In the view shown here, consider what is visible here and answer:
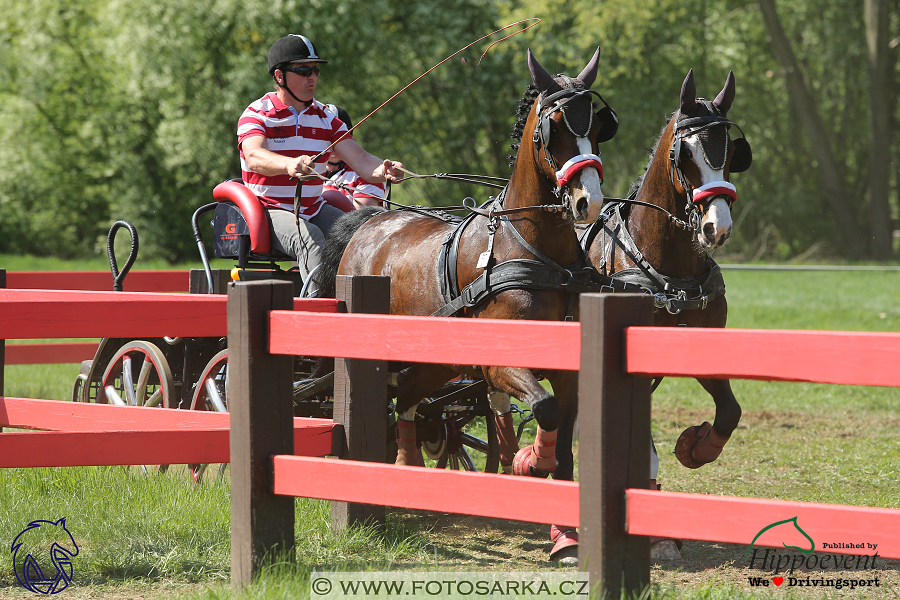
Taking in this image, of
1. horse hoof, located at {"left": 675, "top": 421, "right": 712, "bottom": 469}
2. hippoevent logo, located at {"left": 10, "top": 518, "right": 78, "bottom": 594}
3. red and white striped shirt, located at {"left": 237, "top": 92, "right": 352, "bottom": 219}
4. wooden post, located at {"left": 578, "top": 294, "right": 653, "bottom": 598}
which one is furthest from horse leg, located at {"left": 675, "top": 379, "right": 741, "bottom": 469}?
hippoevent logo, located at {"left": 10, "top": 518, "right": 78, "bottom": 594}

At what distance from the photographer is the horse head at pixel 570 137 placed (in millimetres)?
4105

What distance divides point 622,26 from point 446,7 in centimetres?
454

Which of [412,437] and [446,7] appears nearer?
[412,437]

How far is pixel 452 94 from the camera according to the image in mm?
24562

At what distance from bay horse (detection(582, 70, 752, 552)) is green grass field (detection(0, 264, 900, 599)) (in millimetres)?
758

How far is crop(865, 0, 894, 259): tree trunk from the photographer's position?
81.2ft

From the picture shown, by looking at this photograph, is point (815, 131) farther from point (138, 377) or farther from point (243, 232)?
point (138, 377)

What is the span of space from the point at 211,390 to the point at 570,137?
257cm

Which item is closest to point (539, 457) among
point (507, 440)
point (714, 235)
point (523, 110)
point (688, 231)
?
point (507, 440)

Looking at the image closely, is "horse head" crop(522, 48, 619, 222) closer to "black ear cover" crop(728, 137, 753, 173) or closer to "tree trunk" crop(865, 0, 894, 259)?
"black ear cover" crop(728, 137, 753, 173)

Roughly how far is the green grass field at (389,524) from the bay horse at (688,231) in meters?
A: 0.76

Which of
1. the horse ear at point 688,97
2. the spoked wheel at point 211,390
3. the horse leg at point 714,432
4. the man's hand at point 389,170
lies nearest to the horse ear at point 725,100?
the horse ear at point 688,97

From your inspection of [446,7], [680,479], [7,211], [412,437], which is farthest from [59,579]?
[7,211]

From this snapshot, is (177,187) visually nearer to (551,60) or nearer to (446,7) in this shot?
(446,7)
